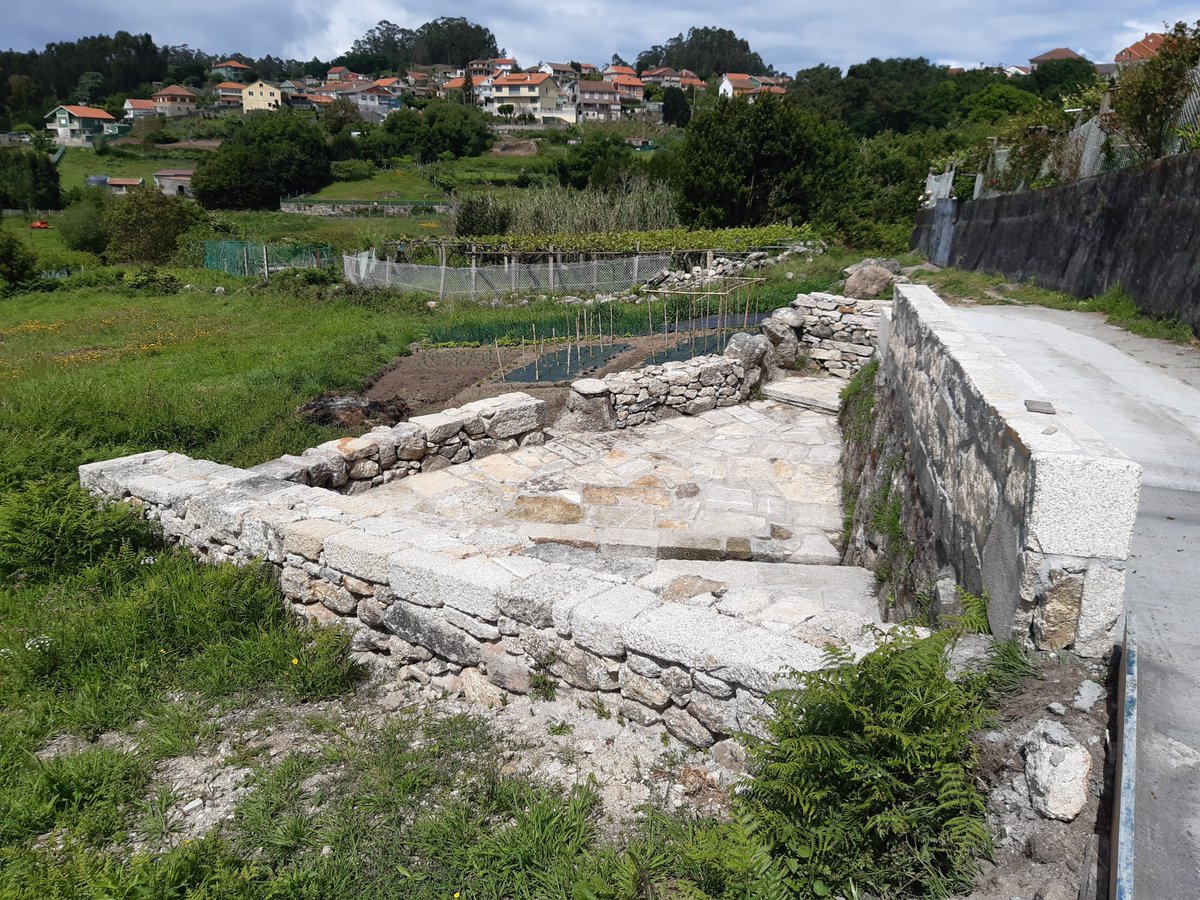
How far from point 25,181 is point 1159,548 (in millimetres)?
65674

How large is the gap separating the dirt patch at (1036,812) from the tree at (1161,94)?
31.9 ft

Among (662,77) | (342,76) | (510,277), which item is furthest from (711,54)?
(510,277)

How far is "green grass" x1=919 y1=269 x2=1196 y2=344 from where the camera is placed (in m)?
7.71

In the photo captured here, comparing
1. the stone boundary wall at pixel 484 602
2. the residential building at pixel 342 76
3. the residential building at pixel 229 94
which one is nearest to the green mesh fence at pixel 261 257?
the stone boundary wall at pixel 484 602

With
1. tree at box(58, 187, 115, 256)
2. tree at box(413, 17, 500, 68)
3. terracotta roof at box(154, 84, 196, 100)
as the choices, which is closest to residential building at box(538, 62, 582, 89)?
tree at box(413, 17, 500, 68)

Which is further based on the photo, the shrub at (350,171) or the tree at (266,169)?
the shrub at (350,171)

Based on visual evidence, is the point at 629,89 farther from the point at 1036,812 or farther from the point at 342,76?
the point at 1036,812

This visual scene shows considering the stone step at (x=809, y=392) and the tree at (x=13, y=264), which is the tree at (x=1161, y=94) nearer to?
the stone step at (x=809, y=392)

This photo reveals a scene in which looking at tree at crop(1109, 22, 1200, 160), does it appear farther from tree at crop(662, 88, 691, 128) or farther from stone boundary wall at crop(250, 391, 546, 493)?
tree at crop(662, 88, 691, 128)

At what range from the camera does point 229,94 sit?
406 feet

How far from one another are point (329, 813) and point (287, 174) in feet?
214

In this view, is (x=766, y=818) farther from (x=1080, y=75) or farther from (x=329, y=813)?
(x=1080, y=75)

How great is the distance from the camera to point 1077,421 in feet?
9.73

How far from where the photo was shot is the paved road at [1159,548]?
6.31ft
